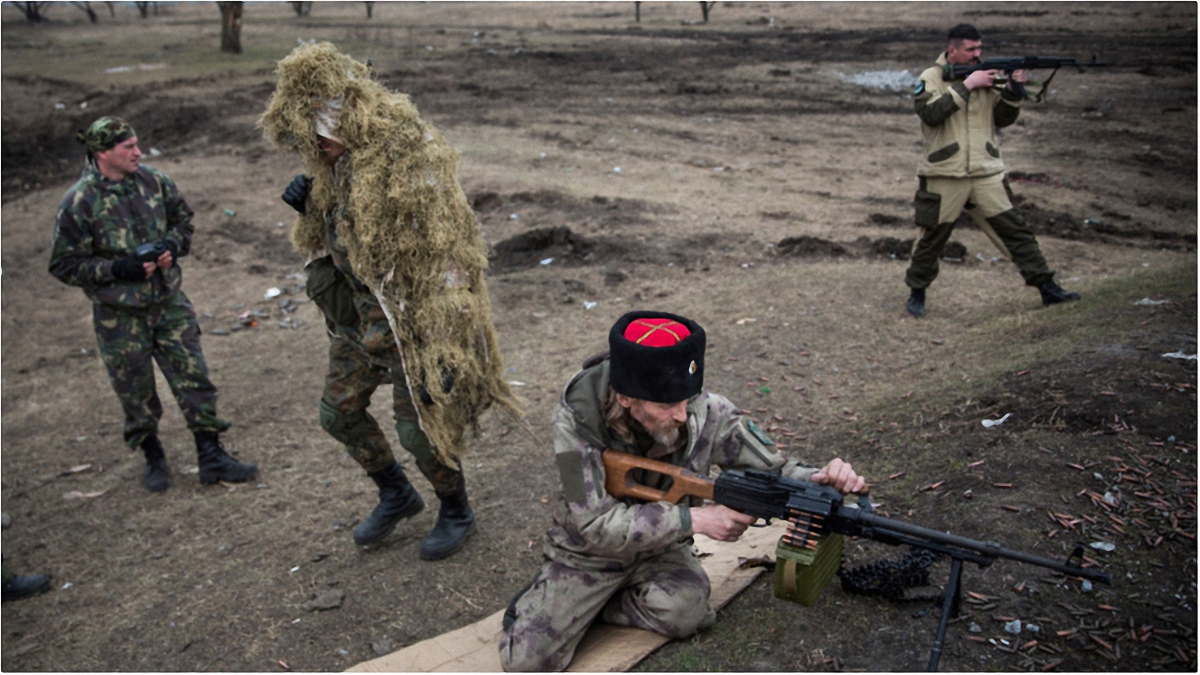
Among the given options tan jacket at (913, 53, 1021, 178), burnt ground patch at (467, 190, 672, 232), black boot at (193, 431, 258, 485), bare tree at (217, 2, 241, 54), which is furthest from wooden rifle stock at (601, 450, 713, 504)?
bare tree at (217, 2, 241, 54)

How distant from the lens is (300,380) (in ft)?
23.0

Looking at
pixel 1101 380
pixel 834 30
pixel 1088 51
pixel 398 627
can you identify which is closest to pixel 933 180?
pixel 1101 380

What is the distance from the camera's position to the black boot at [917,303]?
6930 millimetres

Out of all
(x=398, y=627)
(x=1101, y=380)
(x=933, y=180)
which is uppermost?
(x=933, y=180)

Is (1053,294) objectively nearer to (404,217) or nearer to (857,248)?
(857,248)

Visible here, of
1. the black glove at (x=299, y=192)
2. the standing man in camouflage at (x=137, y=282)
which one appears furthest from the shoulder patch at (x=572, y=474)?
the standing man in camouflage at (x=137, y=282)

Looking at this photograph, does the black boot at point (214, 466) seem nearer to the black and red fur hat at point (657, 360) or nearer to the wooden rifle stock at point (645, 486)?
the wooden rifle stock at point (645, 486)

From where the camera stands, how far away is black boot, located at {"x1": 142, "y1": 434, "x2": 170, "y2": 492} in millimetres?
5617

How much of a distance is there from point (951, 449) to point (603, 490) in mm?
2127

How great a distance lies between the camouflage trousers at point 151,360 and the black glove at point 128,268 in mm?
237

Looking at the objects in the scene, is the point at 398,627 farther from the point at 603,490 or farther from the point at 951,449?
the point at 951,449

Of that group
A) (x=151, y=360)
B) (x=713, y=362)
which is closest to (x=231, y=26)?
(x=151, y=360)

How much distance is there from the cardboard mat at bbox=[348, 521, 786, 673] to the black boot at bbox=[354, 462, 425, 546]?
3.08 feet

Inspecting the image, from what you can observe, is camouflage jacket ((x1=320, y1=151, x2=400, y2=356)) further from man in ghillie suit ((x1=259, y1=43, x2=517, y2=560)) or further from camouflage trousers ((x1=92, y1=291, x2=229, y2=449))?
camouflage trousers ((x1=92, y1=291, x2=229, y2=449))
